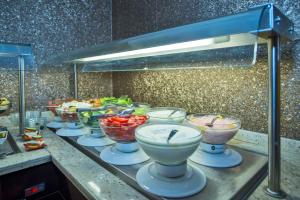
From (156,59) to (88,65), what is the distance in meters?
0.72

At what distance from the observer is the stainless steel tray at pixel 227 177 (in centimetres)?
53

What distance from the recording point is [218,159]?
2.25 ft

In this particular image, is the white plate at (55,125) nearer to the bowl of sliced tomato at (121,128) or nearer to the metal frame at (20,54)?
the metal frame at (20,54)

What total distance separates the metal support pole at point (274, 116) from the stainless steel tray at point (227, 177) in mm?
64

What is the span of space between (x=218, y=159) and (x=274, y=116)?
0.25 metres

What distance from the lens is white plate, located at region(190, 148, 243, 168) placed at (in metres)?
0.67

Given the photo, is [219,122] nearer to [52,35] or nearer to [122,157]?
[122,157]

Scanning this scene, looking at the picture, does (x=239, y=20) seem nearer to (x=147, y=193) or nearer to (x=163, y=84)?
(x=147, y=193)

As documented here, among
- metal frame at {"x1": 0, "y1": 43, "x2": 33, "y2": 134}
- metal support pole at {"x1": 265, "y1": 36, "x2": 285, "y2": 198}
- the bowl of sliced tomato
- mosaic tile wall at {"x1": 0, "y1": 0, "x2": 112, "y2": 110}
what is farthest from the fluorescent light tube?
Result: mosaic tile wall at {"x1": 0, "y1": 0, "x2": 112, "y2": 110}

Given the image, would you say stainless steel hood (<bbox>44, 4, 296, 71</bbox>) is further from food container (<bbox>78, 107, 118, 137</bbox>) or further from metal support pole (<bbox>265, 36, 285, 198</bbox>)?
food container (<bbox>78, 107, 118, 137</bbox>)

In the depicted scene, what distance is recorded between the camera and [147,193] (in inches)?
21.0

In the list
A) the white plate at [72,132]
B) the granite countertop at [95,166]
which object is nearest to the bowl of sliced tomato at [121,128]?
the granite countertop at [95,166]

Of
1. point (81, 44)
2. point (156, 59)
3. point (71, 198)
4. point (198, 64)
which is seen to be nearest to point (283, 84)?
point (198, 64)

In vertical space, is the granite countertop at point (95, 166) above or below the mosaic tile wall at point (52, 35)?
below
